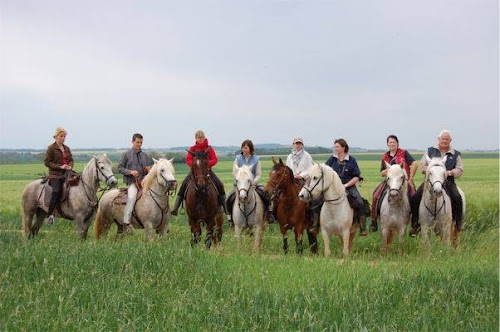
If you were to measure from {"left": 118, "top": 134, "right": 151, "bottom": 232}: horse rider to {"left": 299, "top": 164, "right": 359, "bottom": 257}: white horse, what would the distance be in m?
3.48

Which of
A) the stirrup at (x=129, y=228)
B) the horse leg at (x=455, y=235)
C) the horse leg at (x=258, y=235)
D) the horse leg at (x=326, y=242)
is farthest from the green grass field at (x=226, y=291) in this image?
the stirrup at (x=129, y=228)

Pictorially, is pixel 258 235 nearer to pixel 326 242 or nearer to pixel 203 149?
pixel 326 242

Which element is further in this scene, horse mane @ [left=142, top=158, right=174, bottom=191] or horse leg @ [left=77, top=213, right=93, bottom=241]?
horse leg @ [left=77, top=213, right=93, bottom=241]

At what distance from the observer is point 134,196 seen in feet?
38.9

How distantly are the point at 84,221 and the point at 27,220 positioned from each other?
2.00 m

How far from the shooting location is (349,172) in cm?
1159

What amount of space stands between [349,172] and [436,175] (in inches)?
69.9

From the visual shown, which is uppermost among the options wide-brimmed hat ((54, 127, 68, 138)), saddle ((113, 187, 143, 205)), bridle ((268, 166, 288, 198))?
wide-brimmed hat ((54, 127, 68, 138))

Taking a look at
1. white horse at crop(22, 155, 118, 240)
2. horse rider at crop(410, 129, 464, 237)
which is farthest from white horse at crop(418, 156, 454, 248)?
white horse at crop(22, 155, 118, 240)

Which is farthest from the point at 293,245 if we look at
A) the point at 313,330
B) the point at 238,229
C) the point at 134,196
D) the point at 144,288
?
the point at 313,330

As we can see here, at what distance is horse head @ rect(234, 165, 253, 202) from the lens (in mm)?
11001

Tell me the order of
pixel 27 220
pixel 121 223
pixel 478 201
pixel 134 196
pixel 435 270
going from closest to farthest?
pixel 435 270 → pixel 134 196 → pixel 121 223 → pixel 27 220 → pixel 478 201

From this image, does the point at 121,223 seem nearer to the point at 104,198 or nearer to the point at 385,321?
the point at 104,198

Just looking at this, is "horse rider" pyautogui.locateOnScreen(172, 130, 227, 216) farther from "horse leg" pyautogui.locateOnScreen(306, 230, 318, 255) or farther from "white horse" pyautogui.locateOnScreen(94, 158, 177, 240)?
"horse leg" pyautogui.locateOnScreen(306, 230, 318, 255)
